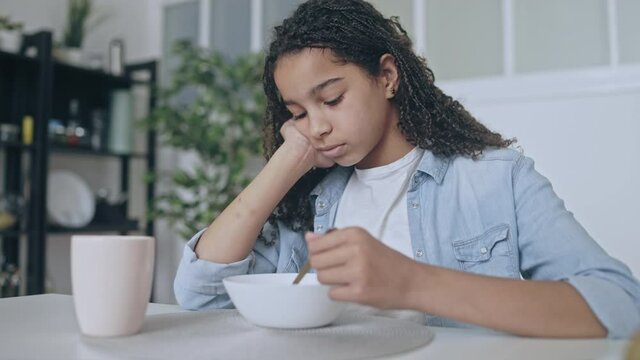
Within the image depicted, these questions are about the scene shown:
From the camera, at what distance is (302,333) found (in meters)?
0.69

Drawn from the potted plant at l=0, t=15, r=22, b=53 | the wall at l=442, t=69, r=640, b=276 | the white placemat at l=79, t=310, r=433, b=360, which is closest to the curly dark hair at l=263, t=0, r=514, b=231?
the white placemat at l=79, t=310, r=433, b=360

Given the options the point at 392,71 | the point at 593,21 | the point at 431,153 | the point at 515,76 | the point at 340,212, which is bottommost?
the point at 340,212

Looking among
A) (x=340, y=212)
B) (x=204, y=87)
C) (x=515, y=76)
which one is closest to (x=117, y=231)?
(x=204, y=87)

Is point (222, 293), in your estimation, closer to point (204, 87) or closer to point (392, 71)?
point (392, 71)

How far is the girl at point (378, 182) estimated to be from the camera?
98cm

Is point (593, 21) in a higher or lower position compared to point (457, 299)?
higher

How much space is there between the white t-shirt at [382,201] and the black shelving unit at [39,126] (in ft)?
6.58

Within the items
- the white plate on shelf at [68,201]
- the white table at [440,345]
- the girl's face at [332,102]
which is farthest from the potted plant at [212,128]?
the white table at [440,345]

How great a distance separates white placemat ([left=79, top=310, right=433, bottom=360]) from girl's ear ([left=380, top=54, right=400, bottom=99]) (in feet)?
1.79

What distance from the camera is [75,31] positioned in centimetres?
327

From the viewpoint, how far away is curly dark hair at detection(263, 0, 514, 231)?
3.70 ft

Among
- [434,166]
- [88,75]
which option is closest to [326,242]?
[434,166]

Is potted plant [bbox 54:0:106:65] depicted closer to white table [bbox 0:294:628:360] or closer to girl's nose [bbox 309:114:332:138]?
girl's nose [bbox 309:114:332:138]

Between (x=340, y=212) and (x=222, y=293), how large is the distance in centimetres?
31
